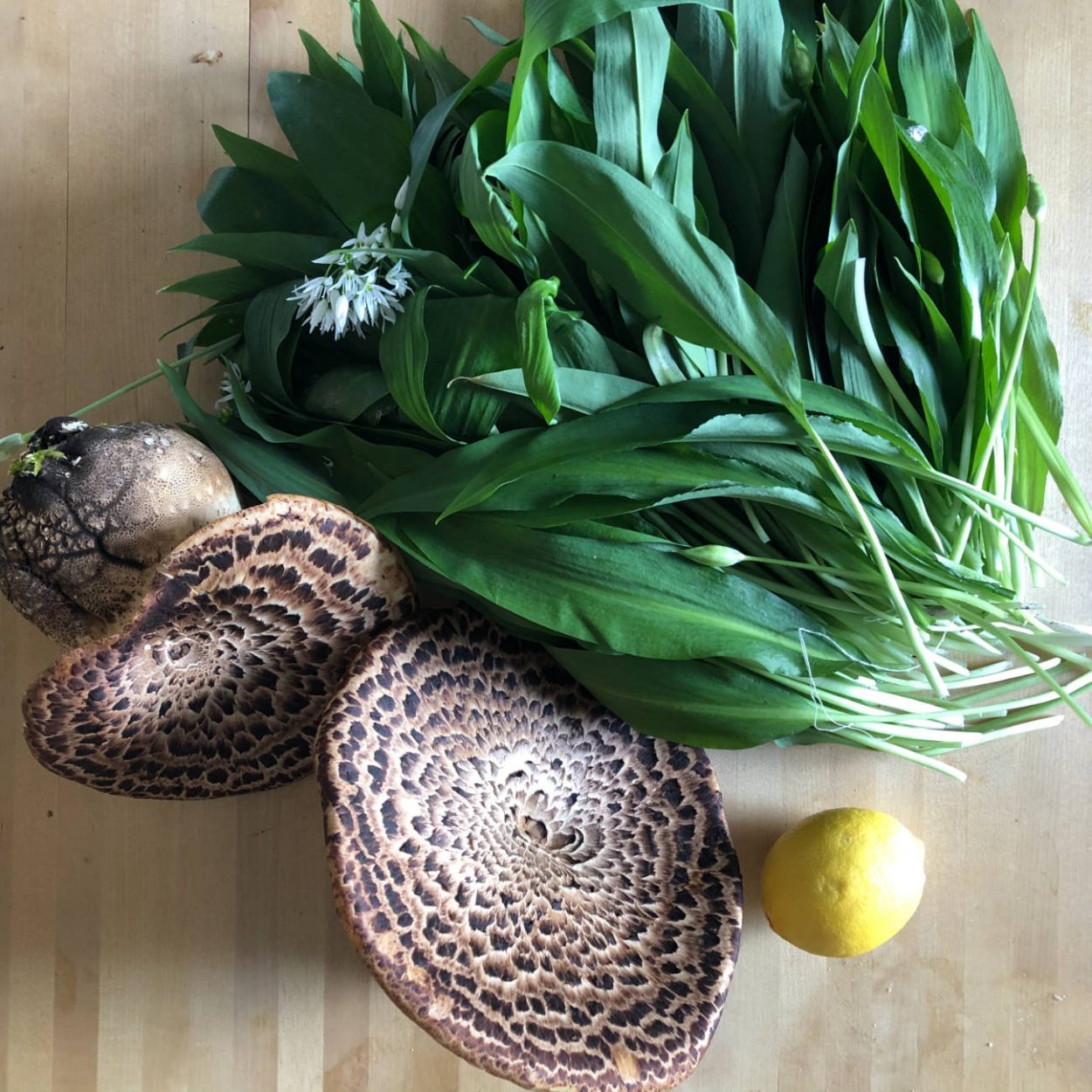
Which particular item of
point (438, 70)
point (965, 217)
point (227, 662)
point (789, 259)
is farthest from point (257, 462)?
point (965, 217)

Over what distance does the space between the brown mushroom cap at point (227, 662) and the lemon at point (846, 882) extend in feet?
1.41

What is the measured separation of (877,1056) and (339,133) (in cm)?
103

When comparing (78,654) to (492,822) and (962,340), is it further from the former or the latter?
(962,340)

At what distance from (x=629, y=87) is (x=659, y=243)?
5.8 inches

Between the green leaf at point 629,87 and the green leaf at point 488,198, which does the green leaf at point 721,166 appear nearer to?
the green leaf at point 629,87

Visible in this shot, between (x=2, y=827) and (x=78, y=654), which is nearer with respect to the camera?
(x=78, y=654)

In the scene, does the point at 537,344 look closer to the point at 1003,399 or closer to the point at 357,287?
the point at 357,287

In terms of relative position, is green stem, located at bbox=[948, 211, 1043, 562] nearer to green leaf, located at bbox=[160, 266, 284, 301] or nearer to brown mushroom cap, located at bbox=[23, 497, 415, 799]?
brown mushroom cap, located at bbox=[23, 497, 415, 799]

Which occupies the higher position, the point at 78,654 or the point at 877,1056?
the point at 78,654

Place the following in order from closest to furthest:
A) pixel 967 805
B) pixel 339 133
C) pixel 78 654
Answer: pixel 78 654
pixel 339 133
pixel 967 805

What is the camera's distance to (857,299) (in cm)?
78

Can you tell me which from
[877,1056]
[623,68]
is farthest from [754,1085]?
[623,68]

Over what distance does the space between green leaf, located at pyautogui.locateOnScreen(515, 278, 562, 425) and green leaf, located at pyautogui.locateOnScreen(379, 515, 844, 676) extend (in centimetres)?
→ 15

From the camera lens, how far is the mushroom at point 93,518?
795mm
